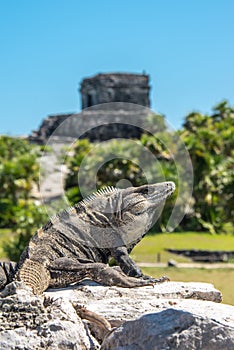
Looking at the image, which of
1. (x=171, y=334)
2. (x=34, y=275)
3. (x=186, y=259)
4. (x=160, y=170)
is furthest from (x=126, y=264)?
(x=160, y=170)

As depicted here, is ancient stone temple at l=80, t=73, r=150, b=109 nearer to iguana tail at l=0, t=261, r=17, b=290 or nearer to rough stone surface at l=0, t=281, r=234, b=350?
iguana tail at l=0, t=261, r=17, b=290

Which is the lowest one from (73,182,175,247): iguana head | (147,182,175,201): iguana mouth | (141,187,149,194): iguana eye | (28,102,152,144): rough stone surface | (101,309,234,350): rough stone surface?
(101,309,234,350): rough stone surface

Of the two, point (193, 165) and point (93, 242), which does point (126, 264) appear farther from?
point (193, 165)

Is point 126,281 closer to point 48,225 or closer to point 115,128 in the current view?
point 48,225

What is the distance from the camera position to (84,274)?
566cm

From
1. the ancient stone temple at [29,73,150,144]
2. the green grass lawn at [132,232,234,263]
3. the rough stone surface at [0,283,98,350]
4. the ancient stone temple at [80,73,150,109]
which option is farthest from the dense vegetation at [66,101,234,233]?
the rough stone surface at [0,283,98,350]

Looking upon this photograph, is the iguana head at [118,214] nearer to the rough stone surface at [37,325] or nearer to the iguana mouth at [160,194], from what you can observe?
the iguana mouth at [160,194]

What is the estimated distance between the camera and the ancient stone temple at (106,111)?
42.7m

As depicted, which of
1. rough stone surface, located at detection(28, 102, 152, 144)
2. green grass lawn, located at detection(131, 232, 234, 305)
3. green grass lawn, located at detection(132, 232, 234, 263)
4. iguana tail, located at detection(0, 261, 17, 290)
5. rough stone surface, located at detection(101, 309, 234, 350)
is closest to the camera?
rough stone surface, located at detection(101, 309, 234, 350)

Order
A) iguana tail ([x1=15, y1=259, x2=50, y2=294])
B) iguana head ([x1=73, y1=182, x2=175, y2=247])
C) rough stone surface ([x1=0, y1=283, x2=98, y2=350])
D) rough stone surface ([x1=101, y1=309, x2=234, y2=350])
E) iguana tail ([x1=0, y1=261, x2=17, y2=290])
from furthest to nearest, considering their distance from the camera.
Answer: iguana head ([x1=73, y1=182, x2=175, y2=247]) < iguana tail ([x1=0, y1=261, x2=17, y2=290]) < iguana tail ([x1=15, y1=259, x2=50, y2=294]) < rough stone surface ([x1=0, y1=283, x2=98, y2=350]) < rough stone surface ([x1=101, y1=309, x2=234, y2=350])

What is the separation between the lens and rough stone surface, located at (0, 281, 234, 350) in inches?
166

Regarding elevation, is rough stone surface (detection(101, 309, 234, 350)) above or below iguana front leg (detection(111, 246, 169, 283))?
below

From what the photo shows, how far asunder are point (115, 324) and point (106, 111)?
39.9m

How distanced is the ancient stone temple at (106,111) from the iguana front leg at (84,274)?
34239mm
